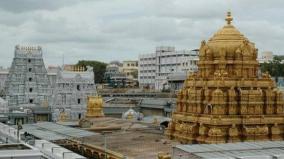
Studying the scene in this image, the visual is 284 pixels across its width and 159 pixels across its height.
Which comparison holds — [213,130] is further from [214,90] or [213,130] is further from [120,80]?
[120,80]

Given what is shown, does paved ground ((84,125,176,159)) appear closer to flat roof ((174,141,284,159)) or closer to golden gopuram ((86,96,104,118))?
flat roof ((174,141,284,159))

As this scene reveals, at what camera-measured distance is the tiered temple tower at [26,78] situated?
61.0 m

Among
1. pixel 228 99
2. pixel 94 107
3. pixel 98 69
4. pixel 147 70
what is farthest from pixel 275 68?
pixel 228 99

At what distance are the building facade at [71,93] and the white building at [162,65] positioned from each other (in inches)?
1453

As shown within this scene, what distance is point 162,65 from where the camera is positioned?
107 meters

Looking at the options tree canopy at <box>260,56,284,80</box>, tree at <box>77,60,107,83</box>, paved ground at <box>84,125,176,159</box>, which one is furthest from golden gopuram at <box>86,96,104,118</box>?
tree at <box>77,60,107,83</box>

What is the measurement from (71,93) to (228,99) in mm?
32915

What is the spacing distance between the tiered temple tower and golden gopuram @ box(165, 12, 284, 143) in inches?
1288

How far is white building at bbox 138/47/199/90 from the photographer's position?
9919cm

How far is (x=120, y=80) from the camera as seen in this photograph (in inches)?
4838

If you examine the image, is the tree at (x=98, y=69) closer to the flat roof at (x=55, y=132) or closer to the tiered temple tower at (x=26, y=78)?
the tiered temple tower at (x=26, y=78)

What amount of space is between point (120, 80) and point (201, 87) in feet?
303

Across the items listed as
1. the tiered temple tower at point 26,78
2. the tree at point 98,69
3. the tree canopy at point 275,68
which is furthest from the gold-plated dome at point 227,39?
the tree at point 98,69

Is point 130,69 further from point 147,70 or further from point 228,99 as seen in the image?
point 228,99
